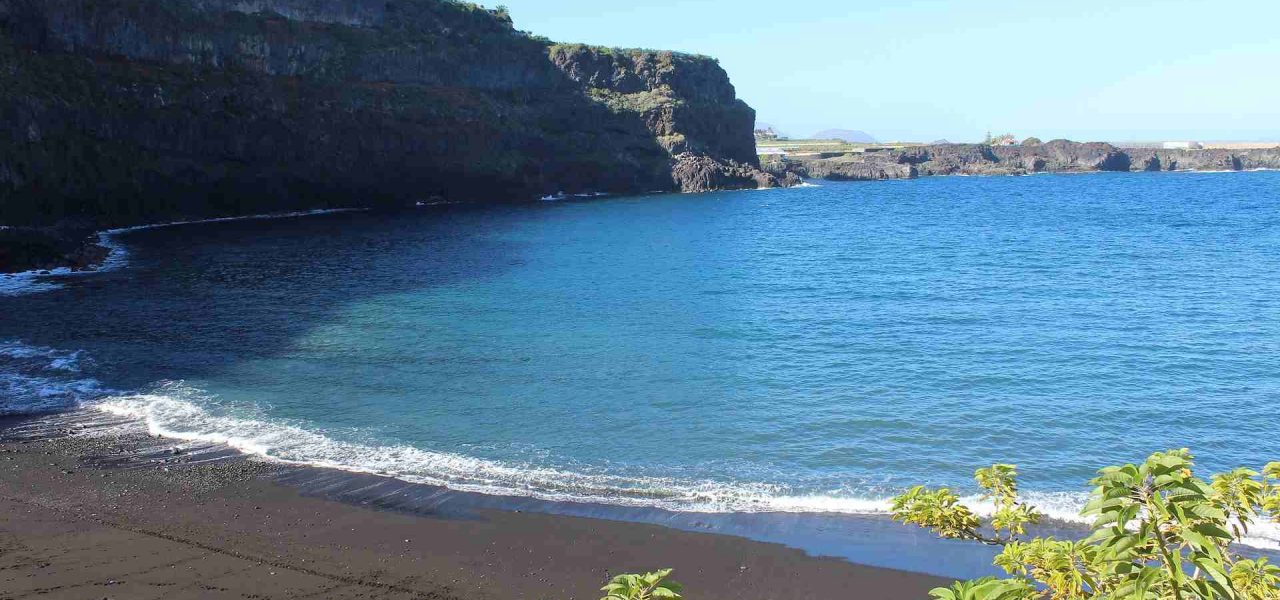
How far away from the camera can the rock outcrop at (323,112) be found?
53.4 metres

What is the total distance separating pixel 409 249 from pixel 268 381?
26.1 metres

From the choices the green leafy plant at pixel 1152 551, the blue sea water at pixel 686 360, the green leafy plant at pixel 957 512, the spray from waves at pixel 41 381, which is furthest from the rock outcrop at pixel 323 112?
the green leafy plant at pixel 1152 551

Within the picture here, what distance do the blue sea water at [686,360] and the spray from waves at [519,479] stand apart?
0.21 ft

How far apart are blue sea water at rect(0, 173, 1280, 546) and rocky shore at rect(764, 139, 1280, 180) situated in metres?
94.4

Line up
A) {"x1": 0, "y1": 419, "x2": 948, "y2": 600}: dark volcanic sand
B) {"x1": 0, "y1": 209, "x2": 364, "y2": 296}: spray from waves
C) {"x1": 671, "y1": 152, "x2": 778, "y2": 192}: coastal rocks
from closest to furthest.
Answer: {"x1": 0, "y1": 419, "x2": 948, "y2": 600}: dark volcanic sand
{"x1": 0, "y1": 209, "x2": 364, "y2": 296}: spray from waves
{"x1": 671, "y1": 152, "x2": 778, "y2": 192}: coastal rocks

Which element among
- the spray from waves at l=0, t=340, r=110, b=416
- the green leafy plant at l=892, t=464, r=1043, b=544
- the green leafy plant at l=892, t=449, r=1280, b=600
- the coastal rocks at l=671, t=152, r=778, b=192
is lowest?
the spray from waves at l=0, t=340, r=110, b=416

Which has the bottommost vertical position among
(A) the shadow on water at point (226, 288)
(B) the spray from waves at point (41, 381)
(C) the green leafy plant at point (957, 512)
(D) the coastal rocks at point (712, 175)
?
(B) the spray from waves at point (41, 381)

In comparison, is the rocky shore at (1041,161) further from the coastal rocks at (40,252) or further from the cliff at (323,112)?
the coastal rocks at (40,252)

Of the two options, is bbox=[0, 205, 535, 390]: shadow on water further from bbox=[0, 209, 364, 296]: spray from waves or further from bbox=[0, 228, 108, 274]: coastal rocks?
bbox=[0, 228, 108, 274]: coastal rocks

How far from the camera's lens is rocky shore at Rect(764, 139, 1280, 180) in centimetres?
13838

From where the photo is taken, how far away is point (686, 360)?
75.4 feet

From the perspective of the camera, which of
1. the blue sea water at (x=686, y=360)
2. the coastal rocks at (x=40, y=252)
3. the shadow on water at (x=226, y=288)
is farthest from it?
the coastal rocks at (x=40, y=252)

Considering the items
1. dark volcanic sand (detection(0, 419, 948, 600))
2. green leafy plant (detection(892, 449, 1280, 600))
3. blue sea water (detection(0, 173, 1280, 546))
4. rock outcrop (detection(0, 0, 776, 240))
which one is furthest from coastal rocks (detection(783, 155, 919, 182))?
green leafy plant (detection(892, 449, 1280, 600))

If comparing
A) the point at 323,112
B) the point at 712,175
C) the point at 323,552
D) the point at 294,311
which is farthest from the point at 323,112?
the point at 323,552
